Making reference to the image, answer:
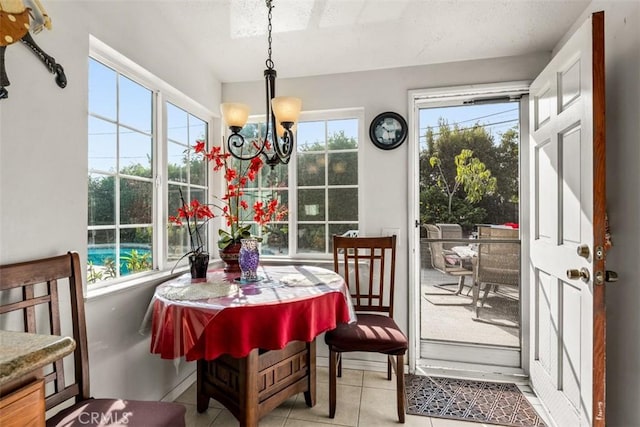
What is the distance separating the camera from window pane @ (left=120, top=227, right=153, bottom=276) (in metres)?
1.90

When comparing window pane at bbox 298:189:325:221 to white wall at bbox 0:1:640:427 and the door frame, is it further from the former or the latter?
white wall at bbox 0:1:640:427

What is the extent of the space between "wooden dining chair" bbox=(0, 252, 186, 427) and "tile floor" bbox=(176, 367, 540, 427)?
0.82m

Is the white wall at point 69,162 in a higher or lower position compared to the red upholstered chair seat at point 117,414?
higher

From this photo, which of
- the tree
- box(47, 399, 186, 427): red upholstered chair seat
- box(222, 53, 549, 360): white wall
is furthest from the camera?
the tree

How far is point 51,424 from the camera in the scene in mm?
1104

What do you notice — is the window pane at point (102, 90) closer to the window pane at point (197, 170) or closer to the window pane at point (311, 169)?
the window pane at point (197, 170)

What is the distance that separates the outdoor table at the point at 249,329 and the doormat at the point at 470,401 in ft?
2.49

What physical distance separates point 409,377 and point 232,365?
1.43 metres

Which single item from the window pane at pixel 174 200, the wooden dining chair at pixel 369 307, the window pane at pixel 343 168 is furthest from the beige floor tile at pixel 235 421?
the window pane at pixel 343 168

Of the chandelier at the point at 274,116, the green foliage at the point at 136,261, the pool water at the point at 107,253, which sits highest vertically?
the chandelier at the point at 274,116

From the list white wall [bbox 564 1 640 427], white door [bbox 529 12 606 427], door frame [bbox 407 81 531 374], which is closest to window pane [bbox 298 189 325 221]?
door frame [bbox 407 81 531 374]

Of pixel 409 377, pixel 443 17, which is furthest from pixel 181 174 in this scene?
pixel 409 377

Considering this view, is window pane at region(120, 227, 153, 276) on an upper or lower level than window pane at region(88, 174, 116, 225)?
lower

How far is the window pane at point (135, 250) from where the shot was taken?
1904mm
